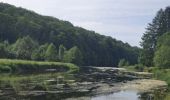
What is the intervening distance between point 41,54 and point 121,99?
351 feet

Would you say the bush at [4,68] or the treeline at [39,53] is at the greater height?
the treeline at [39,53]

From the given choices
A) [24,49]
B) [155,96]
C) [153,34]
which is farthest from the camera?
[24,49]

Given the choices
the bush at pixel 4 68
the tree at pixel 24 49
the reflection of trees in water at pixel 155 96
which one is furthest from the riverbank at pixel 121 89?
the tree at pixel 24 49

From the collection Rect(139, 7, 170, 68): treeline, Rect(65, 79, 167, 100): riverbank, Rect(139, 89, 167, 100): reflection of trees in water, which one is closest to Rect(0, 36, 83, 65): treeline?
Rect(139, 7, 170, 68): treeline

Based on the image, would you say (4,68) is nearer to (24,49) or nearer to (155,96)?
(155,96)

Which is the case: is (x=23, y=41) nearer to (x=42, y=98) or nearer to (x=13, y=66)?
(x=13, y=66)

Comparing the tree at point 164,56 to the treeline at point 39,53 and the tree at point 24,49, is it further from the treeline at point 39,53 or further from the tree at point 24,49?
the tree at point 24,49

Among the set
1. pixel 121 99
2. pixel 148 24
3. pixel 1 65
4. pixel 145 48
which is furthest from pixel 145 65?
pixel 121 99

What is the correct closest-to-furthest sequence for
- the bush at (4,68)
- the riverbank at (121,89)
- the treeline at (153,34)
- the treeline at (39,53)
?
the riverbank at (121,89) → the bush at (4,68) → the treeline at (153,34) → the treeline at (39,53)

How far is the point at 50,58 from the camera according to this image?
479 ft

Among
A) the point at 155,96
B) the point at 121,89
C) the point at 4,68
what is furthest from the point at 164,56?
the point at 155,96

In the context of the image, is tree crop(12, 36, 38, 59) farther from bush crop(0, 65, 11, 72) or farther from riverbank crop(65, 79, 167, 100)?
riverbank crop(65, 79, 167, 100)

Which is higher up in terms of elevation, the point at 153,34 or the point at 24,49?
the point at 153,34

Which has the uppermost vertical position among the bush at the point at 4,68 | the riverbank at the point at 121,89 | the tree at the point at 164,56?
the tree at the point at 164,56
